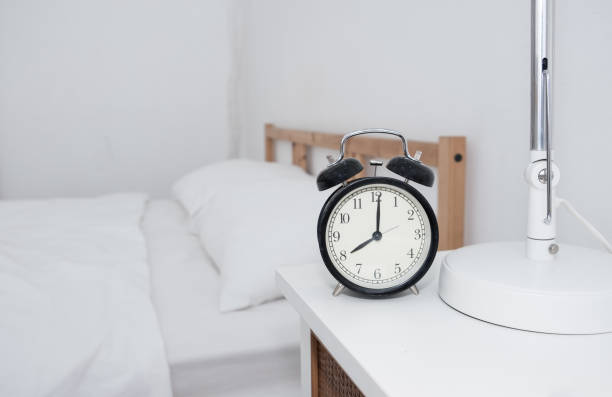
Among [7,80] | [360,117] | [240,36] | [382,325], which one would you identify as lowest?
[382,325]

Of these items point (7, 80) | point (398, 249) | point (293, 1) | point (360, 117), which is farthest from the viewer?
point (7, 80)

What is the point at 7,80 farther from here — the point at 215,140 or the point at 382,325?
the point at 382,325

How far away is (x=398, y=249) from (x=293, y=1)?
1769 mm

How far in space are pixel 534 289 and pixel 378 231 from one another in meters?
0.20

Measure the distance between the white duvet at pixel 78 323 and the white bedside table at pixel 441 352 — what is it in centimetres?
42

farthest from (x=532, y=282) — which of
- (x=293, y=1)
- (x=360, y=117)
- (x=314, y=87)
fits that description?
(x=293, y=1)

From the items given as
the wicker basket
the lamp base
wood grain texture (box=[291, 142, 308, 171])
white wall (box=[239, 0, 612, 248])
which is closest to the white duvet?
the wicker basket

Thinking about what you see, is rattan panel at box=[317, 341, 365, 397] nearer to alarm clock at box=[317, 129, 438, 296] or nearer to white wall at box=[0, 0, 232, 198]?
alarm clock at box=[317, 129, 438, 296]

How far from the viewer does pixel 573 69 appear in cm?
87

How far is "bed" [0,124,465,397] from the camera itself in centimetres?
94

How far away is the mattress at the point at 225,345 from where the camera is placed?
3.35 ft

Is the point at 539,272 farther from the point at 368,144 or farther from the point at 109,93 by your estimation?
the point at 109,93

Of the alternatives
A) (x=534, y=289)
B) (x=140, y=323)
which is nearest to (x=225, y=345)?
(x=140, y=323)

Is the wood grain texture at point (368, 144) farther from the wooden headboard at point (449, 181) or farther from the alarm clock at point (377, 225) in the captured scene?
the alarm clock at point (377, 225)
